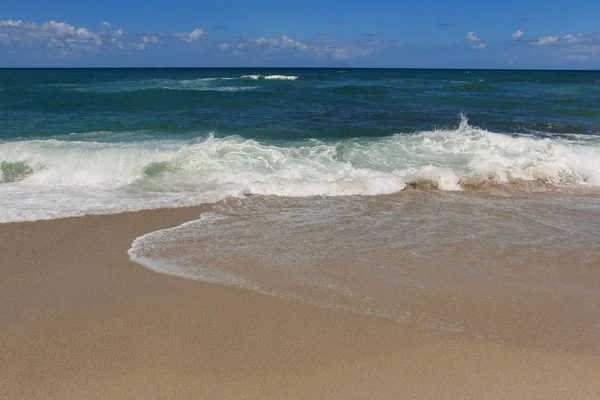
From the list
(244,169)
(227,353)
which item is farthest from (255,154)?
(227,353)

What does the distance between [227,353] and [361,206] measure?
4.18 metres

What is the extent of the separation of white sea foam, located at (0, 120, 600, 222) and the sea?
44mm

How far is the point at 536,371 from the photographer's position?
3.29 metres

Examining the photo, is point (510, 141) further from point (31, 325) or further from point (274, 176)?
point (31, 325)

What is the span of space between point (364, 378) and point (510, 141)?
9543 millimetres

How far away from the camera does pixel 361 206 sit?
7.28m

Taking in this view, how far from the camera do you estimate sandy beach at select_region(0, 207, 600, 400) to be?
311 centimetres

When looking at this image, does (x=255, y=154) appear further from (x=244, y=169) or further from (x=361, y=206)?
(x=361, y=206)

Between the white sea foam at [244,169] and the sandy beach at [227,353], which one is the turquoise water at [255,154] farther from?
the sandy beach at [227,353]

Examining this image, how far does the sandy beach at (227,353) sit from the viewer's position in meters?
3.11

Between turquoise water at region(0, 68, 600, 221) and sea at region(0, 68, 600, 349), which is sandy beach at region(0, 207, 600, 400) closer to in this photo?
sea at region(0, 68, 600, 349)

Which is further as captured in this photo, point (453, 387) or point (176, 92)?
point (176, 92)

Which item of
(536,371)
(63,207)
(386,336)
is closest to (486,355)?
(536,371)

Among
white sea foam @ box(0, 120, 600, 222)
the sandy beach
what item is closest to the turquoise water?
white sea foam @ box(0, 120, 600, 222)
